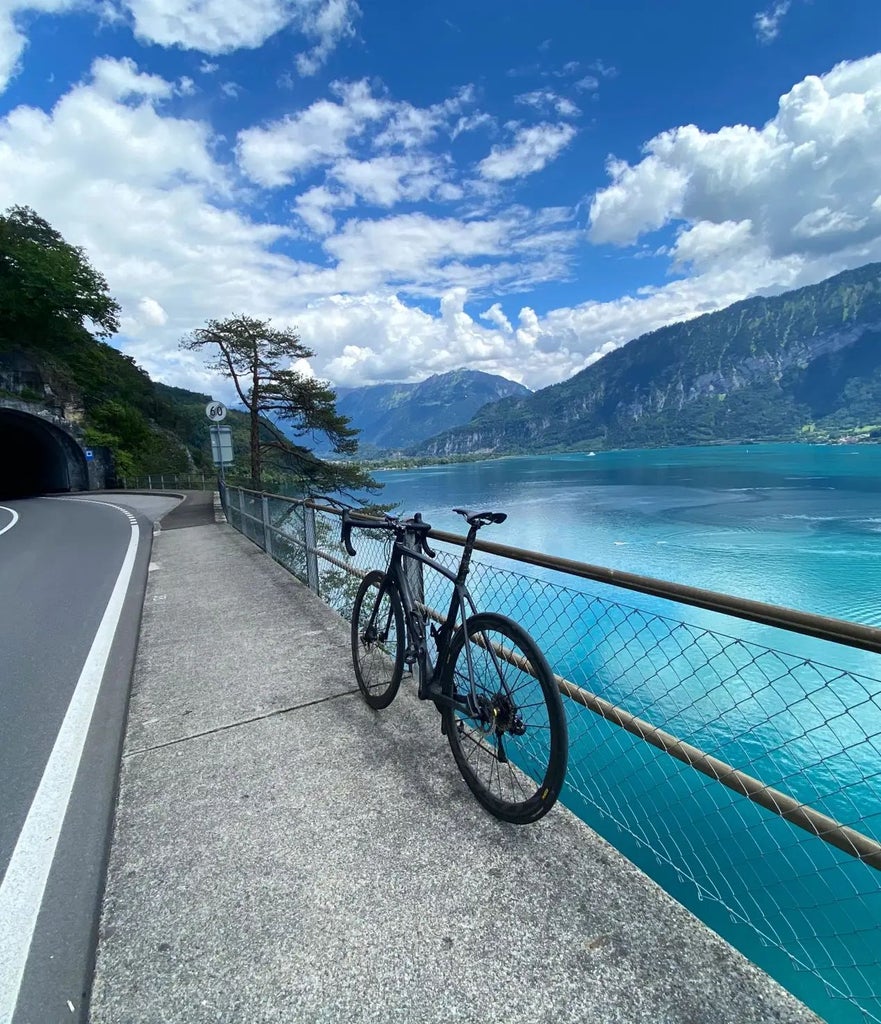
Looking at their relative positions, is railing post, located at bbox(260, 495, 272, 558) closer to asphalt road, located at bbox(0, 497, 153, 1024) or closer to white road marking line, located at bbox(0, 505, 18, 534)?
asphalt road, located at bbox(0, 497, 153, 1024)

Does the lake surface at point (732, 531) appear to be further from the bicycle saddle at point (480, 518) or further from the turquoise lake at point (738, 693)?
the bicycle saddle at point (480, 518)

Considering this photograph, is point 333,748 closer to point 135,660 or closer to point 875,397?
point 135,660

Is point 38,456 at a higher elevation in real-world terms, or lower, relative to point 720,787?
higher

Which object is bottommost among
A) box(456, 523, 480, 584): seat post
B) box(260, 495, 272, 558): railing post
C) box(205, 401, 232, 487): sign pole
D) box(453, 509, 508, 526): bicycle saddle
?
box(260, 495, 272, 558): railing post

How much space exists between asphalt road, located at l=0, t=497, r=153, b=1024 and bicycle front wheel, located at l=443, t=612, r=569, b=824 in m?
1.47

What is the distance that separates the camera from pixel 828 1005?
6328mm

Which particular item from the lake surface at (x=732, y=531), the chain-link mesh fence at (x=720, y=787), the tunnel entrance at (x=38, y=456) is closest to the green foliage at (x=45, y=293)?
the tunnel entrance at (x=38, y=456)

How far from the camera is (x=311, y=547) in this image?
5.85 metres

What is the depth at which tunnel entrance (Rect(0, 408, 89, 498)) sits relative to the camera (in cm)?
3078

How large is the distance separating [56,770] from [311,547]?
10.6 ft

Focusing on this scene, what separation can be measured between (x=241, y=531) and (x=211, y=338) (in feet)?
35.6

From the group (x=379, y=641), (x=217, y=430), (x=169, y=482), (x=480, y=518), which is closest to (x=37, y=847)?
(x=379, y=641)

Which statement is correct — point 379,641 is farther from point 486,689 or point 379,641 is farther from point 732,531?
point 732,531

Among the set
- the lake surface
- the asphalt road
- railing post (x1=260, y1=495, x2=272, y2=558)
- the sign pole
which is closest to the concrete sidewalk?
the asphalt road
